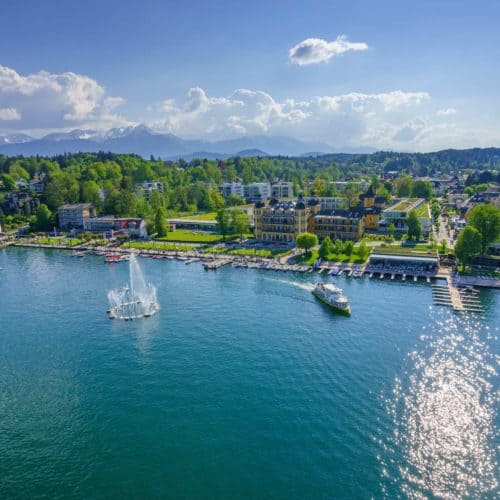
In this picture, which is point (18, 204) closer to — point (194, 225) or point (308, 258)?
point (194, 225)

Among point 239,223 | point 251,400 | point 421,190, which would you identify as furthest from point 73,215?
point 421,190

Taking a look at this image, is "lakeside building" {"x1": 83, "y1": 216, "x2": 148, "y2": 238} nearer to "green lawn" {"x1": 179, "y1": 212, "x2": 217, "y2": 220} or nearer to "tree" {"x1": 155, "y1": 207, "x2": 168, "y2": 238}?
"tree" {"x1": 155, "y1": 207, "x2": 168, "y2": 238}

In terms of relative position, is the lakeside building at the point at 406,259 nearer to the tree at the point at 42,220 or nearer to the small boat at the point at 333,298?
the small boat at the point at 333,298

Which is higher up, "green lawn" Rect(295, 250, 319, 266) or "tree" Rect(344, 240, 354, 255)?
"tree" Rect(344, 240, 354, 255)

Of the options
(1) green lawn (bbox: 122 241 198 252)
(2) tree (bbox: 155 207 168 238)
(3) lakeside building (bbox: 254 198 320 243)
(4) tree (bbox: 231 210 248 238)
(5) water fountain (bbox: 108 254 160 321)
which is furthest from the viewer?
(2) tree (bbox: 155 207 168 238)

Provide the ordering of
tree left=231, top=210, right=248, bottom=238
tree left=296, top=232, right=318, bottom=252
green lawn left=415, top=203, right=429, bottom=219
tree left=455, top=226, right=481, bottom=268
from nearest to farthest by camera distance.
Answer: tree left=455, top=226, right=481, bottom=268 → tree left=296, top=232, right=318, bottom=252 → tree left=231, top=210, right=248, bottom=238 → green lawn left=415, top=203, right=429, bottom=219

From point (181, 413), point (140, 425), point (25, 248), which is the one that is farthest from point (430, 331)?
point (25, 248)

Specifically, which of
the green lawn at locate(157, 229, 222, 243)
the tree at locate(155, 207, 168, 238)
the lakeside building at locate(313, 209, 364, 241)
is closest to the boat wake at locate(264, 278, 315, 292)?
the lakeside building at locate(313, 209, 364, 241)
